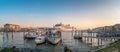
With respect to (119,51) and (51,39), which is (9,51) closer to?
(119,51)

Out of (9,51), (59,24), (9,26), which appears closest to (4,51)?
(9,51)

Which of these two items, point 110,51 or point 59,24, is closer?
point 110,51

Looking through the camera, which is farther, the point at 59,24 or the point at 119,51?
the point at 59,24

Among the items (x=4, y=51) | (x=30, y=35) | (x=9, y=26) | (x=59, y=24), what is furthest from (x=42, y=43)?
(x=9, y=26)

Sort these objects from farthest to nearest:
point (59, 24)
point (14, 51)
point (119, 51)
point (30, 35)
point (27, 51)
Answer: point (59, 24) < point (30, 35) < point (27, 51) < point (14, 51) < point (119, 51)

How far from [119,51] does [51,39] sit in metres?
37.6

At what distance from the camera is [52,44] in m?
60.0

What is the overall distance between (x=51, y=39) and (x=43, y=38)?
383 centimetres

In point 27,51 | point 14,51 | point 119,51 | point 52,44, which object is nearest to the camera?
point 119,51

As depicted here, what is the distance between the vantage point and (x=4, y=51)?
25734mm

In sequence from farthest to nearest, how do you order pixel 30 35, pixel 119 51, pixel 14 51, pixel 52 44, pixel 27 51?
pixel 30 35 → pixel 52 44 → pixel 27 51 → pixel 14 51 → pixel 119 51

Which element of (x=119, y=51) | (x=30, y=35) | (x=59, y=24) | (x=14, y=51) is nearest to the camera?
(x=119, y=51)

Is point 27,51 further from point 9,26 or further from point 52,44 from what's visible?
point 9,26

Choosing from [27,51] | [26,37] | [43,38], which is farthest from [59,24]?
[27,51]
